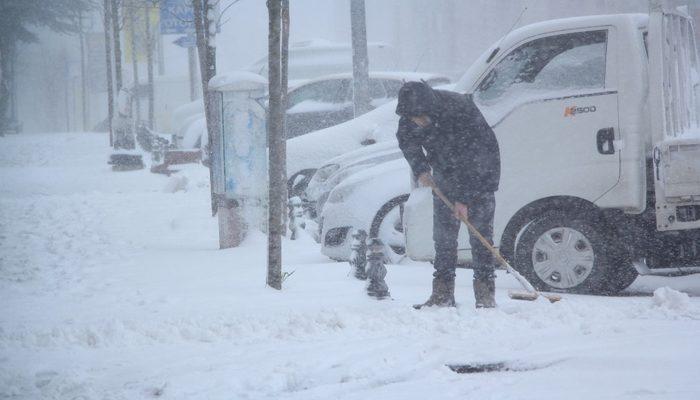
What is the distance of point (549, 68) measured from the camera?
6238mm

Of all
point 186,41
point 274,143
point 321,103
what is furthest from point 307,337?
point 186,41

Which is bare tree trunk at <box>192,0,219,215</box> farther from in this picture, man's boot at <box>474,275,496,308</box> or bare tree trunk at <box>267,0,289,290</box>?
man's boot at <box>474,275,496,308</box>

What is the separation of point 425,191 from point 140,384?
3.03m

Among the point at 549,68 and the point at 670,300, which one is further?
the point at 549,68

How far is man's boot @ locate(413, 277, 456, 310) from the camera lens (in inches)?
222

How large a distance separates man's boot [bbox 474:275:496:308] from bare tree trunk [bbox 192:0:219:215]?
4046 mm

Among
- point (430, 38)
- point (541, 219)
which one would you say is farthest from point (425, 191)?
point (430, 38)

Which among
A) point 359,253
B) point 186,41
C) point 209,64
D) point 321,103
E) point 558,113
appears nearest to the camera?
point 558,113

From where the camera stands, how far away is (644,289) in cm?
646

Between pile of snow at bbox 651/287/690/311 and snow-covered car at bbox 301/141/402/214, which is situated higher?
snow-covered car at bbox 301/141/402/214

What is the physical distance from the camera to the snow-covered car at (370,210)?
7.50 m

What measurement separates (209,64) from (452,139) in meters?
5.90

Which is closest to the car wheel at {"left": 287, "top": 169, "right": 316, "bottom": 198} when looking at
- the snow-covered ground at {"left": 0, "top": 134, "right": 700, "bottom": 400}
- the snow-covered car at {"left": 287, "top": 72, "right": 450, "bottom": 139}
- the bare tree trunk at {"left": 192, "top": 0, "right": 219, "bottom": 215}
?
the bare tree trunk at {"left": 192, "top": 0, "right": 219, "bottom": 215}

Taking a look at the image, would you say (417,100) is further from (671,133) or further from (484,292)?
(671,133)
